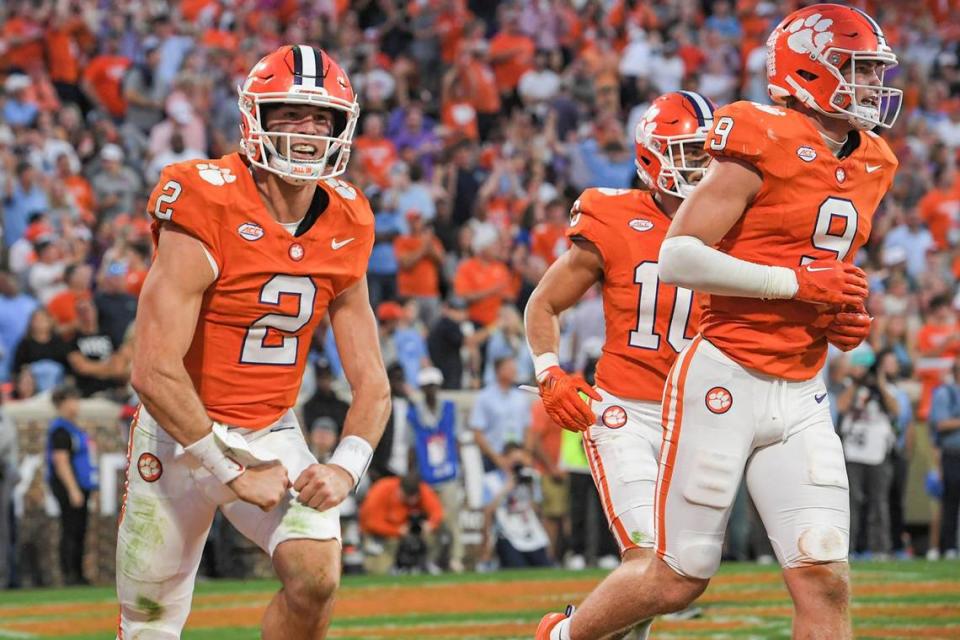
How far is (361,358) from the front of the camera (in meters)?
4.80

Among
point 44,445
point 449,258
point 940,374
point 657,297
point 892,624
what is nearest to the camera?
point 657,297

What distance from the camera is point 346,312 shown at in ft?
15.7

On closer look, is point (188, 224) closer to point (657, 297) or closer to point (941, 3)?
point (657, 297)

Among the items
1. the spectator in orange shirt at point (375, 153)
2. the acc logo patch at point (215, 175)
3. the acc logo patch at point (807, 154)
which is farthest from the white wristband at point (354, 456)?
the spectator in orange shirt at point (375, 153)

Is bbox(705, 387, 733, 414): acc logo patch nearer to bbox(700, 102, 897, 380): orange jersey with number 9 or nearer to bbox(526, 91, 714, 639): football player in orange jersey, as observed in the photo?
bbox(700, 102, 897, 380): orange jersey with number 9

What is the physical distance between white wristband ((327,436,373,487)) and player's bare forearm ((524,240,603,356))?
98 centimetres

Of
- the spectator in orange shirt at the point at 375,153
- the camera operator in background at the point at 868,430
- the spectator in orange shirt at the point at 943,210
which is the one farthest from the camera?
the spectator in orange shirt at the point at 943,210

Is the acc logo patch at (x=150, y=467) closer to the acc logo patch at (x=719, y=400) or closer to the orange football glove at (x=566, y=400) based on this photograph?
the orange football glove at (x=566, y=400)

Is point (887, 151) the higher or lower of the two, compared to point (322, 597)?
higher

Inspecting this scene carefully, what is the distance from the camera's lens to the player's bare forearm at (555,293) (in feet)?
18.0

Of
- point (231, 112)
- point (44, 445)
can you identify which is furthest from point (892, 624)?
point (231, 112)

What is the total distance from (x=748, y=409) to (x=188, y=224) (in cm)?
159

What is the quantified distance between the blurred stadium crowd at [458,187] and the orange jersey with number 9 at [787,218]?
6059mm

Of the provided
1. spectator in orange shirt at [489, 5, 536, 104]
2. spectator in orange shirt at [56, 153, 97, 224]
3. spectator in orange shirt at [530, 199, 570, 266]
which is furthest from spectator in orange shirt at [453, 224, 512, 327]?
spectator in orange shirt at [489, 5, 536, 104]
